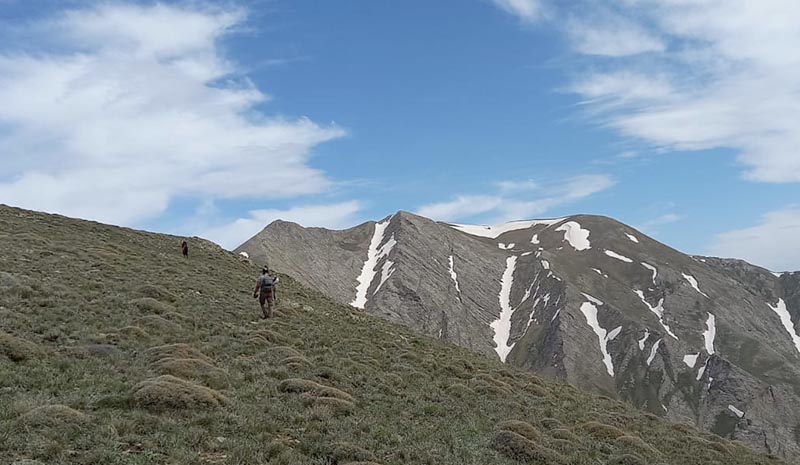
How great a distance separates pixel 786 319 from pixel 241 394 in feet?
715

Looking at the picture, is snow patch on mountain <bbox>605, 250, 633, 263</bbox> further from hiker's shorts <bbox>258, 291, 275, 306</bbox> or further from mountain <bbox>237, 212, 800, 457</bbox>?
hiker's shorts <bbox>258, 291, 275, 306</bbox>

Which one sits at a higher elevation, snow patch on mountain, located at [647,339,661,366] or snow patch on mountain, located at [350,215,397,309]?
snow patch on mountain, located at [350,215,397,309]

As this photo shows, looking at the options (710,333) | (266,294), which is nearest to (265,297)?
(266,294)

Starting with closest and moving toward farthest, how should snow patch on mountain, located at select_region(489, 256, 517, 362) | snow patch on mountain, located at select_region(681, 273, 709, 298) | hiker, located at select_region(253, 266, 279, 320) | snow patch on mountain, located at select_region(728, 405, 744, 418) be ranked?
1. hiker, located at select_region(253, 266, 279, 320)
2. snow patch on mountain, located at select_region(728, 405, 744, 418)
3. snow patch on mountain, located at select_region(489, 256, 517, 362)
4. snow patch on mountain, located at select_region(681, 273, 709, 298)

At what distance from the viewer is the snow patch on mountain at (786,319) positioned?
17684 cm

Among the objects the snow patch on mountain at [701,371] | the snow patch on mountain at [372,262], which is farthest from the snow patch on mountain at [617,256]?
the snow patch on mountain at [372,262]

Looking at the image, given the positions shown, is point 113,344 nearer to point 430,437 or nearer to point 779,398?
point 430,437

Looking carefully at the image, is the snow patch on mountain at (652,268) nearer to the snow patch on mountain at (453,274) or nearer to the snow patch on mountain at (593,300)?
the snow patch on mountain at (593,300)

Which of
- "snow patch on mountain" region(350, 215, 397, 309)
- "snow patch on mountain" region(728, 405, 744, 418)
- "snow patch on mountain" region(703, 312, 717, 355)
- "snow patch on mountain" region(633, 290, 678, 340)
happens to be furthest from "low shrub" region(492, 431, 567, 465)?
"snow patch on mountain" region(703, 312, 717, 355)

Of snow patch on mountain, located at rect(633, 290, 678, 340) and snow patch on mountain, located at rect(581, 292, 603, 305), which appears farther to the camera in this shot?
snow patch on mountain, located at rect(581, 292, 603, 305)

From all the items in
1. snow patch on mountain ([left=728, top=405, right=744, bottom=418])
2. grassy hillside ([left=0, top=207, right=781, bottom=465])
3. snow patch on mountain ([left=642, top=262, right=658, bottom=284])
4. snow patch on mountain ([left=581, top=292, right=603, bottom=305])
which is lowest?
snow patch on mountain ([left=728, top=405, right=744, bottom=418])

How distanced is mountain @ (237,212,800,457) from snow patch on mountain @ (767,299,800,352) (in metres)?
0.68

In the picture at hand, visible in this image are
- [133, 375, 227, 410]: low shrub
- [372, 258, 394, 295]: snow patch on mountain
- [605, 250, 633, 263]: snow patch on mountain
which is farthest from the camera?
[605, 250, 633, 263]: snow patch on mountain

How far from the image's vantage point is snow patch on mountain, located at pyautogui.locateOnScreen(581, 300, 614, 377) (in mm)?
147375
